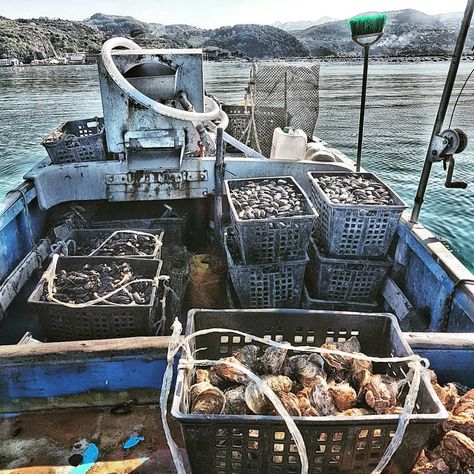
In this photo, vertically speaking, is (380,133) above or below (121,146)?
below

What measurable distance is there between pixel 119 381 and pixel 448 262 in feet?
8.80

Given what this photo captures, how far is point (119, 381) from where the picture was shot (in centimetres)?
262

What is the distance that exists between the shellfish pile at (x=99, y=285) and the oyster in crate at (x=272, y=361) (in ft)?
4.33

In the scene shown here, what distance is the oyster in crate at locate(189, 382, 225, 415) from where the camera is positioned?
6.57 feet

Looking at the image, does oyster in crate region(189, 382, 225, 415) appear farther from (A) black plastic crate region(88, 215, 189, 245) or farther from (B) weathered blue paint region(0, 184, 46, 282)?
(A) black plastic crate region(88, 215, 189, 245)

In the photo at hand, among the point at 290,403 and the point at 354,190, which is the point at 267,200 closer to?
the point at 354,190

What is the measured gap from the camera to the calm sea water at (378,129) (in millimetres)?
11164

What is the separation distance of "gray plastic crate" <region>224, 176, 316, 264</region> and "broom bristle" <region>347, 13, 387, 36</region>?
1.97 m

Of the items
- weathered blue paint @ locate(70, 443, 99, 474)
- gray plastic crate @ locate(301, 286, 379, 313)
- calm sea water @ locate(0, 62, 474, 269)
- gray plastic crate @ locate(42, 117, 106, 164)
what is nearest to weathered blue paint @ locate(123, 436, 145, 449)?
weathered blue paint @ locate(70, 443, 99, 474)

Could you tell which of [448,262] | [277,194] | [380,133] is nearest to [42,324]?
[277,194]

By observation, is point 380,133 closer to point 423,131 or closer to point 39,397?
point 423,131

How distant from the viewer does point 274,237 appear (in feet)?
12.2

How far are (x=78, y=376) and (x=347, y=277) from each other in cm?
252

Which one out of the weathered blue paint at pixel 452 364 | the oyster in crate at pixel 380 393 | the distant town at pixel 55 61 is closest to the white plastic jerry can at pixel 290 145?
the weathered blue paint at pixel 452 364
